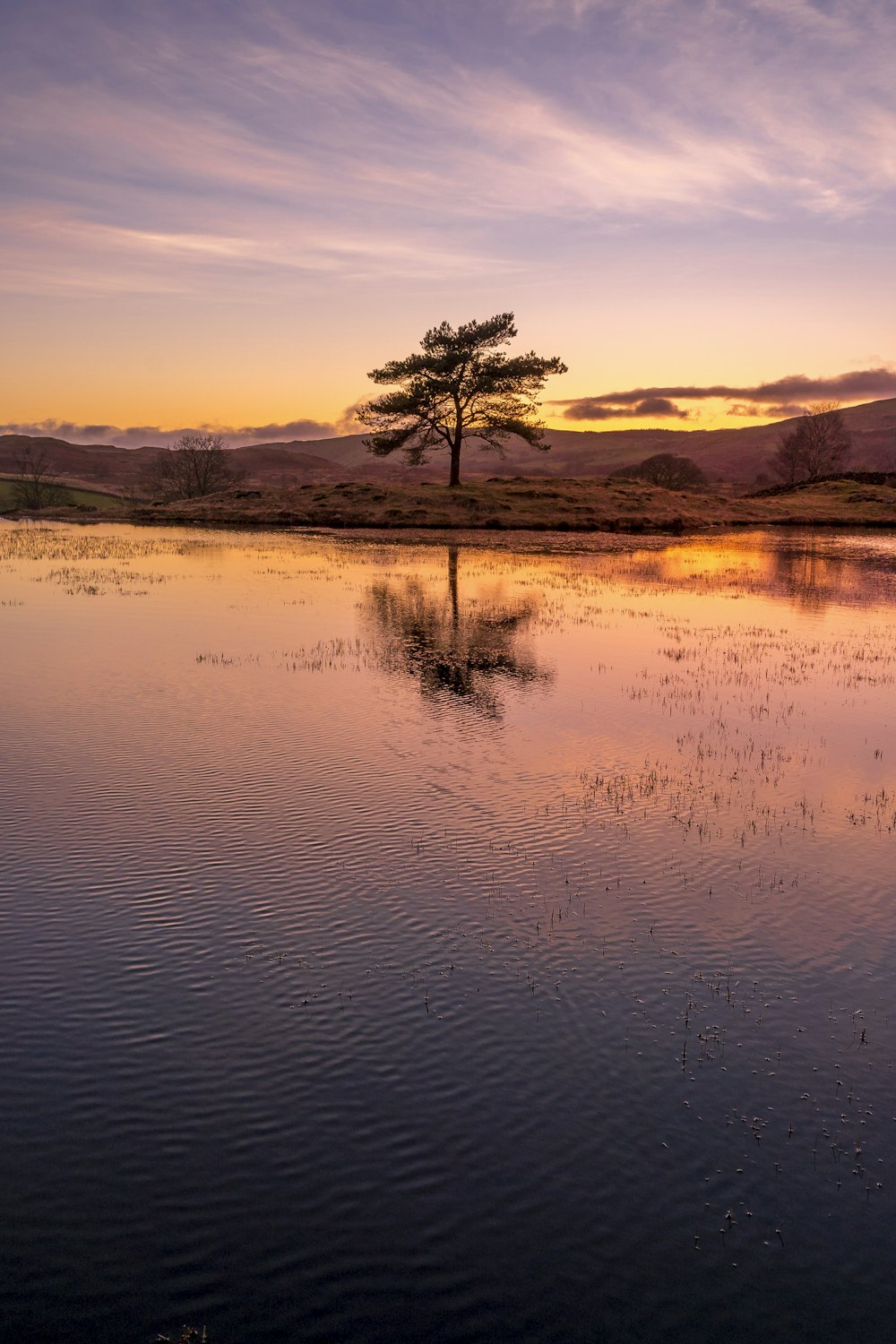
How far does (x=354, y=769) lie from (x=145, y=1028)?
8414 millimetres

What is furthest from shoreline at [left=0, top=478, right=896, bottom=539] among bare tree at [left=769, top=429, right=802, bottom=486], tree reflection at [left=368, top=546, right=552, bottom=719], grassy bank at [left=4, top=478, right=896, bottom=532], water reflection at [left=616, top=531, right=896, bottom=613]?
bare tree at [left=769, top=429, right=802, bottom=486]

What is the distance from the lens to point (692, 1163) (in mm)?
7473

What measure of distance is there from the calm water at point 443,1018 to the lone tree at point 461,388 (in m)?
81.3

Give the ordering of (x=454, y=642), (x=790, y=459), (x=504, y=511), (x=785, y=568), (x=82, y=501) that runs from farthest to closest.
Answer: (x=790, y=459) < (x=82, y=501) < (x=504, y=511) < (x=785, y=568) < (x=454, y=642)

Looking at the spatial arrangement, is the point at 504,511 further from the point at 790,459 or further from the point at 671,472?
the point at 790,459

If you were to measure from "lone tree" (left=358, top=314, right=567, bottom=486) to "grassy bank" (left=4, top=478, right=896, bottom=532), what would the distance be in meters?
5.64

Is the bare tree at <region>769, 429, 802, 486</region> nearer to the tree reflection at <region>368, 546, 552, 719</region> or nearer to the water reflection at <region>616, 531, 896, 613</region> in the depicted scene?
the water reflection at <region>616, 531, 896, 613</region>

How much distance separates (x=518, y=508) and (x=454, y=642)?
2784 inches

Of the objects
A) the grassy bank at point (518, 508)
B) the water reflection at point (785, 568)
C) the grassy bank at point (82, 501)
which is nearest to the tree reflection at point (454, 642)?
the water reflection at point (785, 568)

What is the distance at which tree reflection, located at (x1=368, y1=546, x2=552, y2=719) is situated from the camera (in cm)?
2489

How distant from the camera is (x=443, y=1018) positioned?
940 cm

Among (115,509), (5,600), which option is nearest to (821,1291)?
(5,600)

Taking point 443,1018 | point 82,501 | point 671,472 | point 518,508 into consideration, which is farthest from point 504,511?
point 443,1018

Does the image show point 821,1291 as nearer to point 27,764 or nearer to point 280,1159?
point 280,1159
